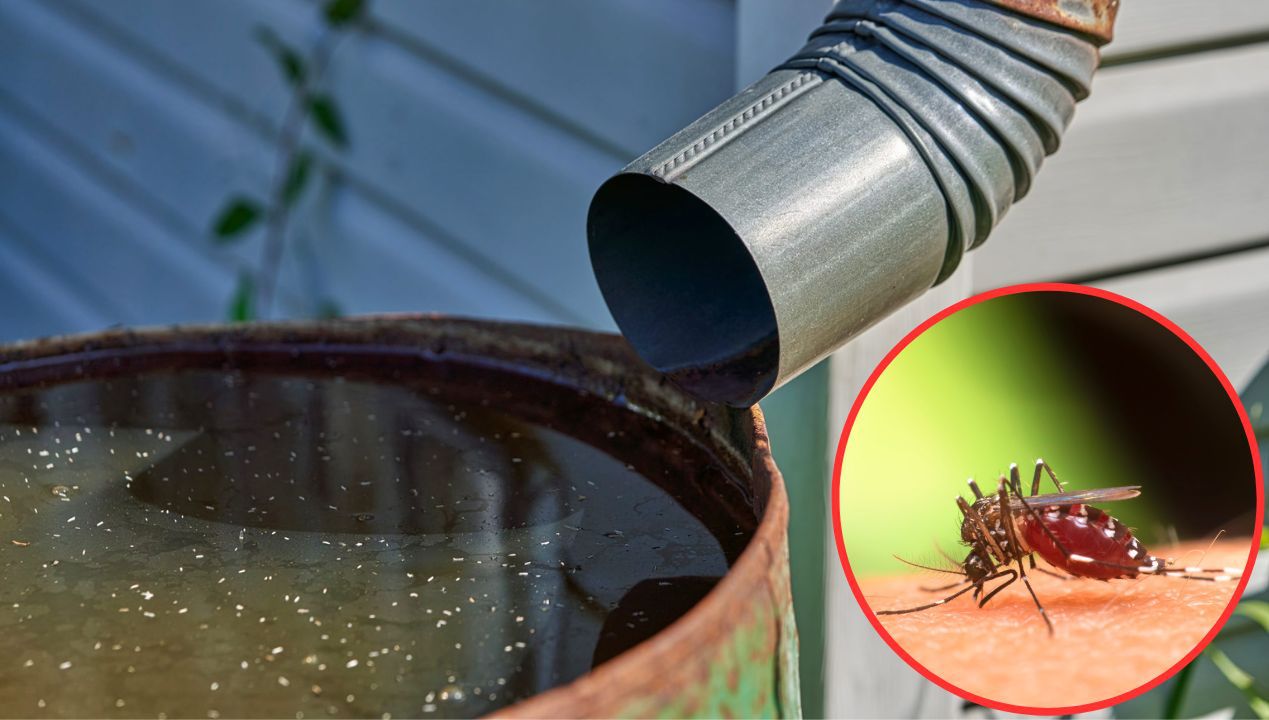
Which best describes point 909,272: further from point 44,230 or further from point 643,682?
point 44,230

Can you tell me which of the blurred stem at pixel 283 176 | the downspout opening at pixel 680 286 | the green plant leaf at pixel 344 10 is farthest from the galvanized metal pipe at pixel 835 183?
the blurred stem at pixel 283 176

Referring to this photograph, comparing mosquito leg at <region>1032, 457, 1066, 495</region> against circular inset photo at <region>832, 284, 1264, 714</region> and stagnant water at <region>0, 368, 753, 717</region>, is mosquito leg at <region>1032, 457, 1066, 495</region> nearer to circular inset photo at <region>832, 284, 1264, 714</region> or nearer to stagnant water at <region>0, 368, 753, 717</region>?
circular inset photo at <region>832, 284, 1264, 714</region>

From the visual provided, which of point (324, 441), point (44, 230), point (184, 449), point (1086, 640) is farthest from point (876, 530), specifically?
point (44, 230)

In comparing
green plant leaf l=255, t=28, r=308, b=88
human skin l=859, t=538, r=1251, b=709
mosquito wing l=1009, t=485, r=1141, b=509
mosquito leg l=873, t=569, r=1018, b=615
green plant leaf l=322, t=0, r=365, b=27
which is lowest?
human skin l=859, t=538, r=1251, b=709

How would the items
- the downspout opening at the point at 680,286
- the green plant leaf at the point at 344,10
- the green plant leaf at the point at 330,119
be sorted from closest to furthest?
the downspout opening at the point at 680,286 < the green plant leaf at the point at 344,10 < the green plant leaf at the point at 330,119

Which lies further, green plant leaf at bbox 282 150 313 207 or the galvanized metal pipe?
green plant leaf at bbox 282 150 313 207

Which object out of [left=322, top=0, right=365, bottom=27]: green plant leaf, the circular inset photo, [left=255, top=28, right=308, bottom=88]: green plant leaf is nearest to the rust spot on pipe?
the circular inset photo

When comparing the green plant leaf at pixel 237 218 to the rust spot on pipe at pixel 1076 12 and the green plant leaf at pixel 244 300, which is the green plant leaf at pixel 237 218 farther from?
the rust spot on pipe at pixel 1076 12
